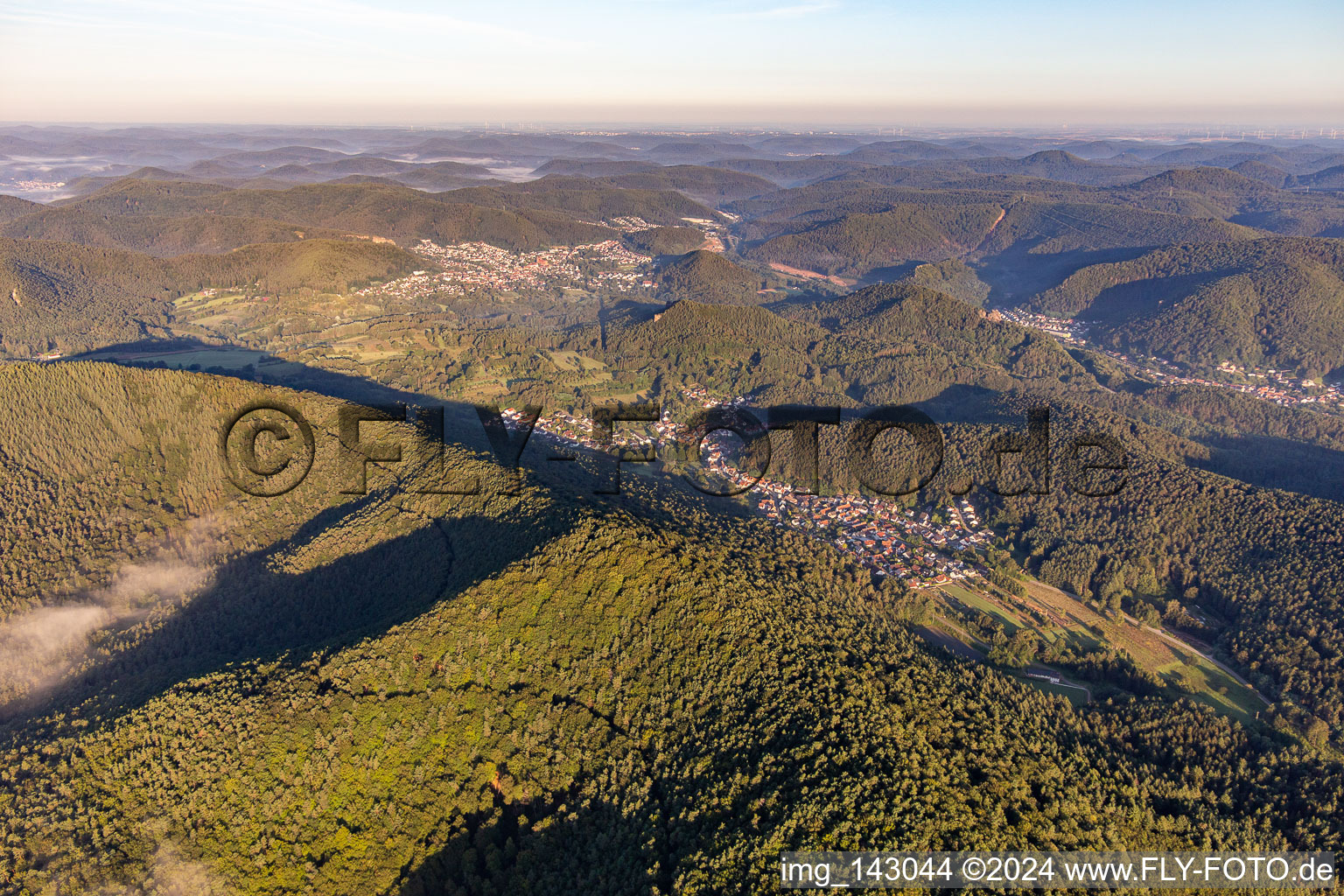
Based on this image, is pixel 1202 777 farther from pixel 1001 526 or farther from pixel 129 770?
pixel 129 770

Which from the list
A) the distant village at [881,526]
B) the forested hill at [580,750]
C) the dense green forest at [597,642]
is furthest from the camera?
the distant village at [881,526]

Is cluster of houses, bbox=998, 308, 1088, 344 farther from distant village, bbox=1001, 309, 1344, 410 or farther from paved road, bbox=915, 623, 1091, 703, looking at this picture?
paved road, bbox=915, 623, 1091, 703

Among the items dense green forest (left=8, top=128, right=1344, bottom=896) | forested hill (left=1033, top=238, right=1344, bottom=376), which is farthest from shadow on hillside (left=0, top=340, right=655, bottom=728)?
forested hill (left=1033, top=238, right=1344, bottom=376)

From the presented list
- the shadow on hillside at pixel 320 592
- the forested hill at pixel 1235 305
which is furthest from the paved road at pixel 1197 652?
the forested hill at pixel 1235 305

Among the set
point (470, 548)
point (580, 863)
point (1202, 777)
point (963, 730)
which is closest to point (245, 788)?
point (580, 863)

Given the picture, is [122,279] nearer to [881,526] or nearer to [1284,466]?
[881,526]

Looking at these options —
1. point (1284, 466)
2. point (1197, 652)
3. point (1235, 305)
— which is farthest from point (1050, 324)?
point (1197, 652)

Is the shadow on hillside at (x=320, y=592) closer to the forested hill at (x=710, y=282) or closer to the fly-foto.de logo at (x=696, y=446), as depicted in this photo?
the fly-foto.de logo at (x=696, y=446)
